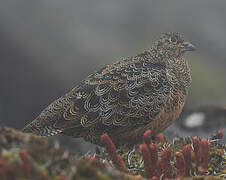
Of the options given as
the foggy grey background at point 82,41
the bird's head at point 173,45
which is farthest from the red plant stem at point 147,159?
the foggy grey background at point 82,41

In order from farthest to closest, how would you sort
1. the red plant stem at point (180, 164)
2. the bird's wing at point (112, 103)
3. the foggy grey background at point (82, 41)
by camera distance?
1. the foggy grey background at point (82, 41)
2. the bird's wing at point (112, 103)
3. the red plant stem at point (180, 164)

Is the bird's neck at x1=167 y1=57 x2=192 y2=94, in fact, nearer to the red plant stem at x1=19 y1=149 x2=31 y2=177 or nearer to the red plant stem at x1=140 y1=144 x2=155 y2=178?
the red plant stem at x1=140 y1=144 x2=155 y2=178

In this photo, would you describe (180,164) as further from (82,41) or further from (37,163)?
(82,41)

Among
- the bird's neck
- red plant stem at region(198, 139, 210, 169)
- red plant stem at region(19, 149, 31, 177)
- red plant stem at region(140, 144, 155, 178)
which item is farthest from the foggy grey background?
red plant stem at region(19, 149, 31, 177)

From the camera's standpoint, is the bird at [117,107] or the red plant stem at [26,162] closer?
the red plant stem at [26,162]

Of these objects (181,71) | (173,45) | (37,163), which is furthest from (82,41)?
(37,163)

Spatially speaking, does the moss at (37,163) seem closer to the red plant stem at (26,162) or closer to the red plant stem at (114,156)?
the red plant stem at (26,162)
